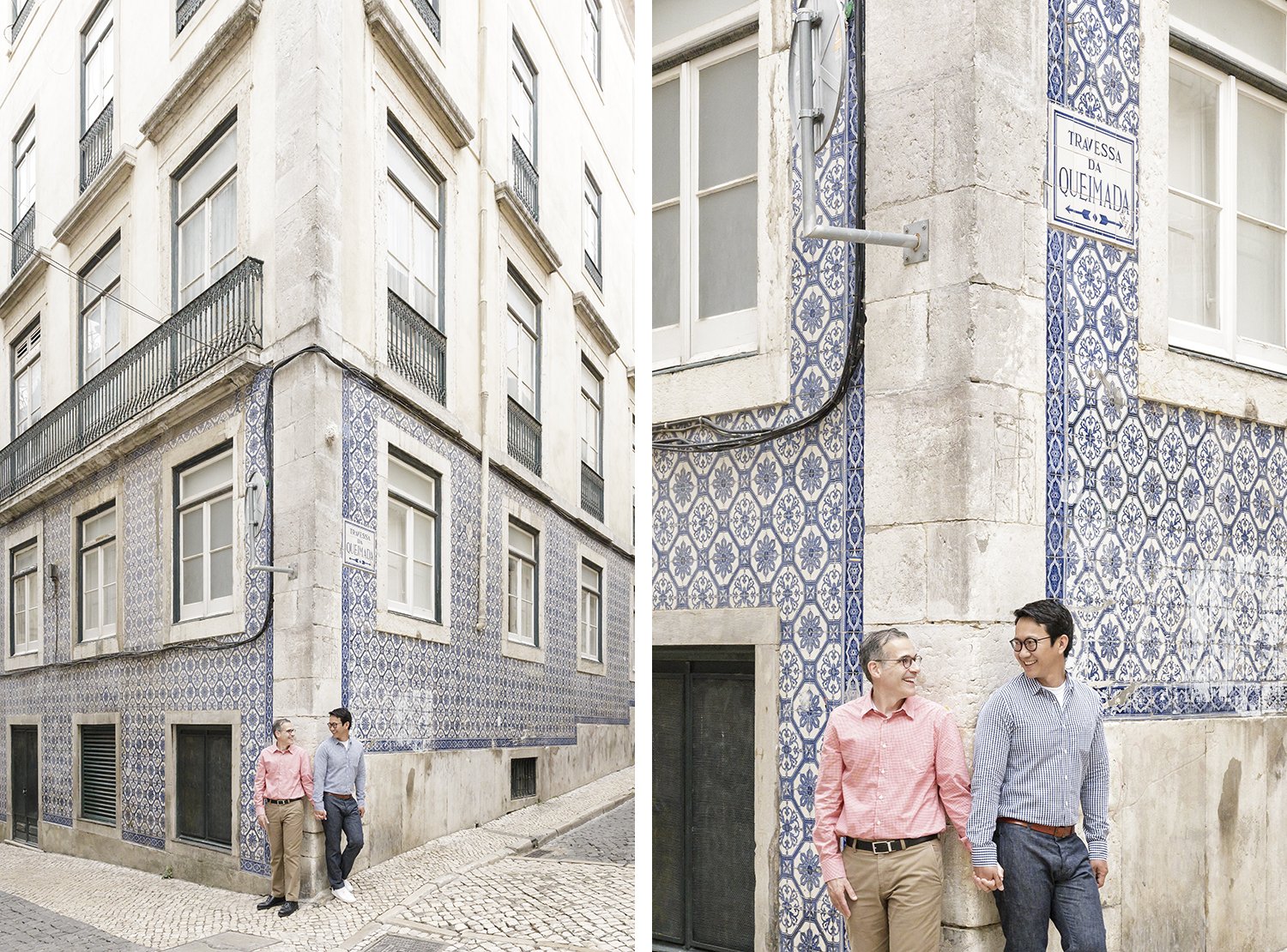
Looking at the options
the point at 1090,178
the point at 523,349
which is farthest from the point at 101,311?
the point at 1090,178

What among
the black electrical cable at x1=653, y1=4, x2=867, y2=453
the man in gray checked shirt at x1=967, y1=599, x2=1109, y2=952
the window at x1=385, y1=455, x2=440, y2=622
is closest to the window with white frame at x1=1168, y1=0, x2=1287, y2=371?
the black electrical cable at x1=653, y1=4, x2=867, y2=453

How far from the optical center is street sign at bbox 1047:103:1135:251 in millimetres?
4555

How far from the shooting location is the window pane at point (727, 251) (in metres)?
5.04

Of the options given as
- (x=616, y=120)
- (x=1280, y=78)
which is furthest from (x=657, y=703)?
(x=1280, y=78)

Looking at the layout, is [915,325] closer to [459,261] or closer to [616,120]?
[616,120]

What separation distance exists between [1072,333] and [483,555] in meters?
2.26

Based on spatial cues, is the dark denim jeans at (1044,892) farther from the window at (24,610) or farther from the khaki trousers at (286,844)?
the window at (24,610)

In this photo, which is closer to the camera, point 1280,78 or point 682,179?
point 682,179

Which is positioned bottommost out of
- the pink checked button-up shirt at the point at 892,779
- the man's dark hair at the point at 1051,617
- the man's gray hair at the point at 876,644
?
the pink checked button-up shirt at the point at 892,779

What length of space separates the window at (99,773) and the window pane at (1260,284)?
4.35 m

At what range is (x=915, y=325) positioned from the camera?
14.3ft

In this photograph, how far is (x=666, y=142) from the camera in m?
Answer: 5.15

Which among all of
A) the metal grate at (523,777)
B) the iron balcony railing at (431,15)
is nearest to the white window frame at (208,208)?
the iron balcony railing at (431,15)

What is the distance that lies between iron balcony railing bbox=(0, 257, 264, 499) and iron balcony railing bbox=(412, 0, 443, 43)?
84 centimetres
